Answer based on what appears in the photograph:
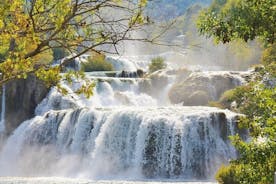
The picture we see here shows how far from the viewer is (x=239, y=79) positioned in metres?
39.4

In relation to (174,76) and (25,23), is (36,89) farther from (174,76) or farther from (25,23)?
(25,23)

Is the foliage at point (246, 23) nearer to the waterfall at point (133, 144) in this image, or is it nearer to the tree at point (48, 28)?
the tree at point (48, 28)

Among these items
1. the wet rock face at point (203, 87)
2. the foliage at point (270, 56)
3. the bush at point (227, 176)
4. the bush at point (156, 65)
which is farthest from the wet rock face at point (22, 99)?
the bush at point (227, 176)

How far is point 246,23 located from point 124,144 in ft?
69.3

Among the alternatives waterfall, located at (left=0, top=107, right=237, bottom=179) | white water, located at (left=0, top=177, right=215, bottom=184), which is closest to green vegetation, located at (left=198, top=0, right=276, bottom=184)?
white water, located at (left=0, top=177, right=215, bottom=184)

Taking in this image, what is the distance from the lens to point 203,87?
39.0 m

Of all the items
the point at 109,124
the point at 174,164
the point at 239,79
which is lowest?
the point at 174,164

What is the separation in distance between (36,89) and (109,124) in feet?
39.5

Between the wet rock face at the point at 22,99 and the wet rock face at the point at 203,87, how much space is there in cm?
1016

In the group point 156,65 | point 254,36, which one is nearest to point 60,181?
point 254,36

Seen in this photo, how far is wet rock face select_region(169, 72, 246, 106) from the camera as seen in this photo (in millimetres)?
38375

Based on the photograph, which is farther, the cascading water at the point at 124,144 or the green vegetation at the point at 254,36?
the cascading water at the point at 124,144

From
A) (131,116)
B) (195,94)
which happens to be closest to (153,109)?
(131,116)

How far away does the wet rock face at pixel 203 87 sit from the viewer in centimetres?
3838
